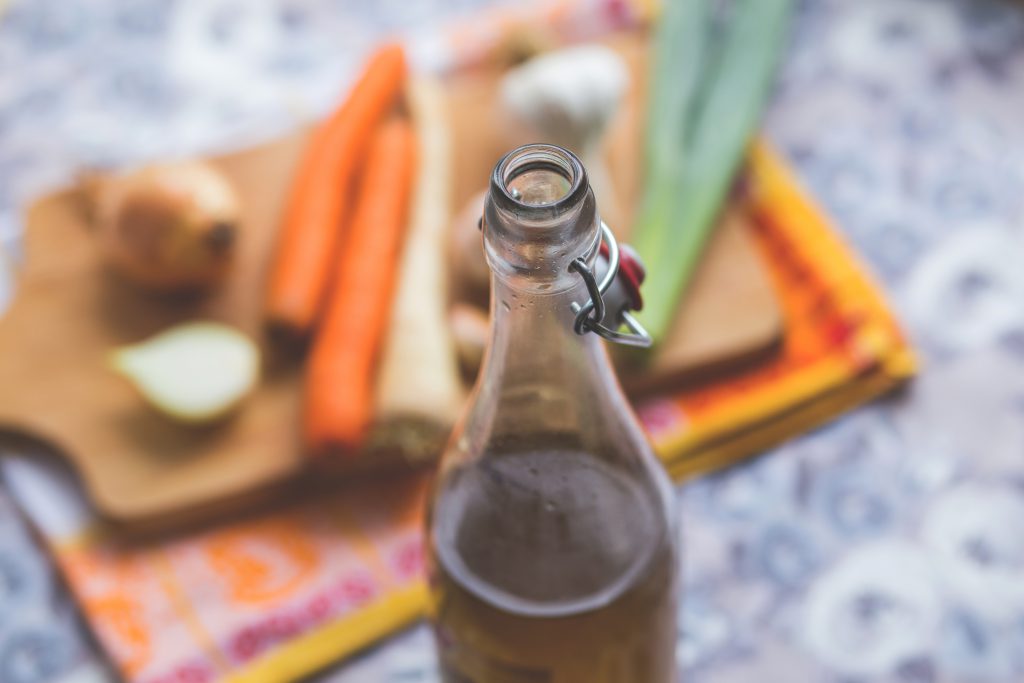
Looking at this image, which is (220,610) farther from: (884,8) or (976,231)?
(884,8)

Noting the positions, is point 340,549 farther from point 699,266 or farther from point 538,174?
point 538,174

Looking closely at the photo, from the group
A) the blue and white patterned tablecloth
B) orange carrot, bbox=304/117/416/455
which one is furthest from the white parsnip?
the blue and white patterned tablecloth

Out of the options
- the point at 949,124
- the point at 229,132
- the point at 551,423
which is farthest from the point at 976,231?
the point at 229,132

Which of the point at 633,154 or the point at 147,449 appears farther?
the point at 633,154

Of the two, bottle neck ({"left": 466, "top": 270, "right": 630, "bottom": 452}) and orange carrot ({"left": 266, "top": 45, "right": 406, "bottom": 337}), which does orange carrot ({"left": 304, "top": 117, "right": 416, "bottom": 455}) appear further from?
bottle neck ({"left": 466, "top": 270, "right": 630, "bottom": 452})

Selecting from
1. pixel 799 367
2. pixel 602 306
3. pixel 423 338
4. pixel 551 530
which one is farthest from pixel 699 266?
pixel 602 306

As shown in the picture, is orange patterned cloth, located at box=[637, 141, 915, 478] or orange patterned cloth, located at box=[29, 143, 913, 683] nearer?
orange patterned cloth, located at box=[29, 143, 913, 683]
